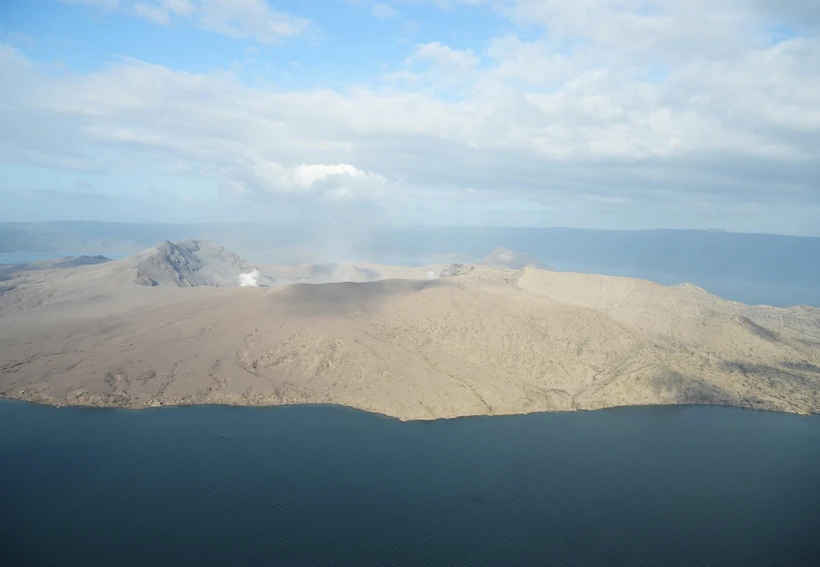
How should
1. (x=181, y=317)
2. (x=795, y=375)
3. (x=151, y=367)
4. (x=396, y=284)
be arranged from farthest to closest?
1. (x=396, y=284)
2. (x=181, y=317)
3. (x=795, y=375)
4. (x=151, y=367)

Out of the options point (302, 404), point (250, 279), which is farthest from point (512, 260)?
point (302, 404)

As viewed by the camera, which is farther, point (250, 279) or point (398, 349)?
point (250, 279)

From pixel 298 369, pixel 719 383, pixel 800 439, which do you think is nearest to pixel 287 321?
pixel 298 369

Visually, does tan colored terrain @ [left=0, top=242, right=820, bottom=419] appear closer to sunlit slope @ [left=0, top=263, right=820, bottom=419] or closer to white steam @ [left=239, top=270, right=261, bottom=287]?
sunlit slope @ [left=0, top=263, right=820, bottom=419]

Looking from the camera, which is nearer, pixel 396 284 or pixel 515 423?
pixel 515 423

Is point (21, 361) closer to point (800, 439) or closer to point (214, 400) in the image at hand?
point (214, 400)

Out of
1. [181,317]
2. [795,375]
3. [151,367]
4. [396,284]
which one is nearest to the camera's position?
[151,367]

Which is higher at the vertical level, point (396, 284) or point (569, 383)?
point (396, 284)

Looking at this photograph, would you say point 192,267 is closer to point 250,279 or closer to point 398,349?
point 250,279
